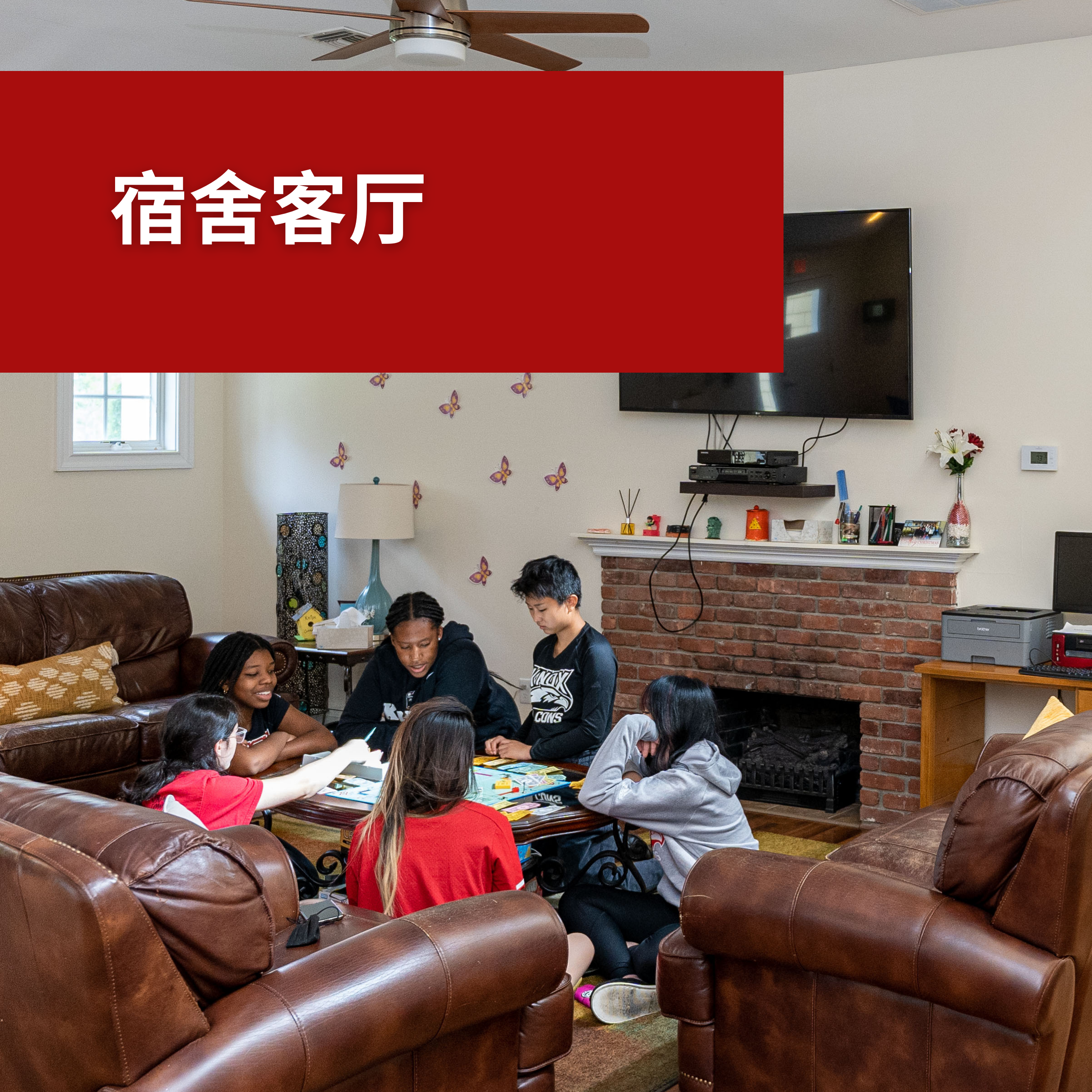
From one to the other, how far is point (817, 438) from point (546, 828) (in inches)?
101

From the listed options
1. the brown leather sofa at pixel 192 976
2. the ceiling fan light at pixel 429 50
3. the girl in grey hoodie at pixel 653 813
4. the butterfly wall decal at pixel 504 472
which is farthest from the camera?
the butterfly wall decal at pixel 504 472

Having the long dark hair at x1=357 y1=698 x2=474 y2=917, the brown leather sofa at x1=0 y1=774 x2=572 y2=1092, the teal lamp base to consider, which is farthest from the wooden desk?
the brown leather sofa at x1=0 y1=774 x2=572 y2=1092

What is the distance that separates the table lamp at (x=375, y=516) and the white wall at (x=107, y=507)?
1.10m

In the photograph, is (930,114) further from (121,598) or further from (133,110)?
(121,598)

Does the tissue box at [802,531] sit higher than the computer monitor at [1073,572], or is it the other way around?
the tissue box at [802,531]

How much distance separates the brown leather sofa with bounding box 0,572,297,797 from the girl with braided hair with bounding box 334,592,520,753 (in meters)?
1.28

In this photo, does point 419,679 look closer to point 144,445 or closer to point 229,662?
point 229,662

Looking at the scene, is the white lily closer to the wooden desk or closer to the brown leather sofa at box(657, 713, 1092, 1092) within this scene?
the wooden desk

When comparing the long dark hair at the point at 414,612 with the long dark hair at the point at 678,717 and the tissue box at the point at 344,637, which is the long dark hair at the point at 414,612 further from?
the tissue box at the point at 344,637

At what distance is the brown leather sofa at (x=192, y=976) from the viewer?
1.71 meters

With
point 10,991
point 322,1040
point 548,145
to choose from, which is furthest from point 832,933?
point 548,145

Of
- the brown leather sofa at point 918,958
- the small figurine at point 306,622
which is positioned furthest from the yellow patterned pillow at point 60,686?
the brown leather sofa at point 918,958

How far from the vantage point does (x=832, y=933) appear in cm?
231

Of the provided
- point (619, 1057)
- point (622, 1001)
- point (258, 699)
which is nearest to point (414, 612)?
point (258, 699)
